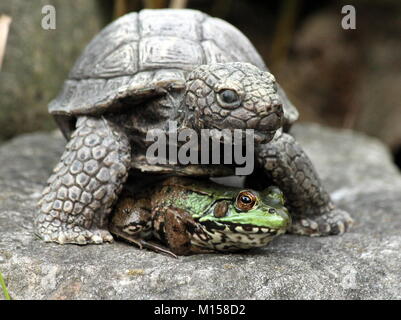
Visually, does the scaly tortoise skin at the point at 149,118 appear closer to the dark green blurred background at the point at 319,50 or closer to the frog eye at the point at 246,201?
the frog eye at the point at 246,201

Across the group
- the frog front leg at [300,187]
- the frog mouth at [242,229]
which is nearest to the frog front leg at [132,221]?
the frog mouth at [242,229]

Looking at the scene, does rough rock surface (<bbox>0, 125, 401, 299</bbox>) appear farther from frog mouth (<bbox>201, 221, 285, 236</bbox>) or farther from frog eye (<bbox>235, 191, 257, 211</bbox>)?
frog eye (<bbox>235, 191, 257, 211</bbox>)

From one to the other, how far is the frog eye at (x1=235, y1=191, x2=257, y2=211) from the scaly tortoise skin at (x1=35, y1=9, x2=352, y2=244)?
28cm

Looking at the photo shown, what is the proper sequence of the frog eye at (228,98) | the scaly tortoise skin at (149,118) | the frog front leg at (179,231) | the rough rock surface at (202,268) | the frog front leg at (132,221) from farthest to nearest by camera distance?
1. the frog front leg at (132,221)
2. the frog front leg at (179,231)
3. the scaly tortoise skin at (149,118)
4. the frog eye at (228,98)
5. the rough rock surface at (202,268)

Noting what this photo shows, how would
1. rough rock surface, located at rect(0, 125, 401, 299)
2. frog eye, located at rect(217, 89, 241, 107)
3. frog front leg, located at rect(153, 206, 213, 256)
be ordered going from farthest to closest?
frog front leg, located at rect(153, 206, 213, 256)
frog eye, located at rect(217, 89, 241, 107)
rough rock surface, located at rect(0, 125, 401, 299)

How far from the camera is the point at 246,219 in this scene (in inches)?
105

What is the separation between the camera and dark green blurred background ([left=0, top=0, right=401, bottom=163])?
229 inches

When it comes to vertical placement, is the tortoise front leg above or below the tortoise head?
below

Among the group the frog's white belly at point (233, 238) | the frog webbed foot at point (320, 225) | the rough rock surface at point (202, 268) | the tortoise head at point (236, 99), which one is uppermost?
the tortoise head at point (236, 99)

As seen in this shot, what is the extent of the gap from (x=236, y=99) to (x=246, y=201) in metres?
0.49

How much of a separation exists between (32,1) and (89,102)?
8.60 ft

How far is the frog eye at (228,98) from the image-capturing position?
2.62 meters

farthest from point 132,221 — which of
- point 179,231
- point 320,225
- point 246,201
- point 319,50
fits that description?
point 319,50

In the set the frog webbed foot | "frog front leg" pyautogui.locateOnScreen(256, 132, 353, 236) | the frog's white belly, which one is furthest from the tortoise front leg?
the frog webbed foot
